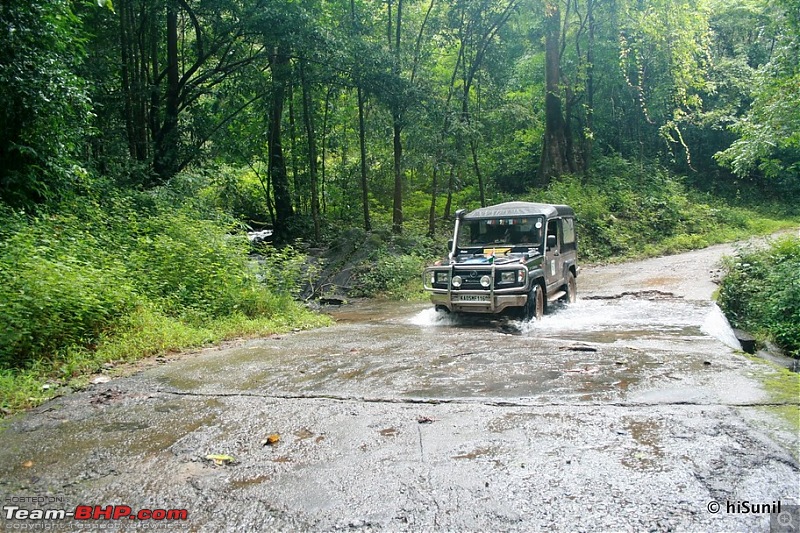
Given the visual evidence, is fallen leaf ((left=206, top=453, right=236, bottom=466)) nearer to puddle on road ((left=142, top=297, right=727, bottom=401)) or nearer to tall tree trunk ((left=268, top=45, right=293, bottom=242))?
puddle on road ((left=142, top=297, right=727, bottom=401))

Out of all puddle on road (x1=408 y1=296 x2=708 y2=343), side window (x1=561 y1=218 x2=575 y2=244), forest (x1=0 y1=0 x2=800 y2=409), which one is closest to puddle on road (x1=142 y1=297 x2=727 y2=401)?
puddle on road (x1=408 y1=296 x2=708 y2=343)

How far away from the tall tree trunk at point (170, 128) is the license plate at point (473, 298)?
1105 centimetres

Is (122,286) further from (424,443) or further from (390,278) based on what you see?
(390,278)

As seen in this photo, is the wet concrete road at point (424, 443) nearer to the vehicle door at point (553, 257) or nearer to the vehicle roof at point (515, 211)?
the vehicle door at point (553, 257)

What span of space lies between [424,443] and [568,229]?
954cm

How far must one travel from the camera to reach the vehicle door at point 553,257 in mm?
11070

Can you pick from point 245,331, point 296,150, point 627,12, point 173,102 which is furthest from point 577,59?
point 245,331

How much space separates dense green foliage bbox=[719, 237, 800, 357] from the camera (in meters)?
8.80

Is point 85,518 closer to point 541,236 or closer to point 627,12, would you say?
point 541,236

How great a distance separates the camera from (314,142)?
23.0 meters

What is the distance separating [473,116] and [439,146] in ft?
12.4

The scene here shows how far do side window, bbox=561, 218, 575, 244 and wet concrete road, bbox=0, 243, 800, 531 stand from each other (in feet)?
17.8

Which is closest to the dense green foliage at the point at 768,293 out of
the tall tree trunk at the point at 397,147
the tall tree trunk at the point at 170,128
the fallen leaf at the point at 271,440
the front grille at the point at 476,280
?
the front grille at the point at 476,280

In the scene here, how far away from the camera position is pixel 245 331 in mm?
9102
